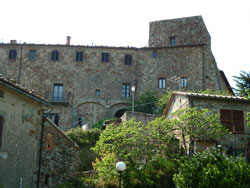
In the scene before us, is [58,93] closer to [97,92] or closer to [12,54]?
[97,92]

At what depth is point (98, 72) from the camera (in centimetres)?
3731

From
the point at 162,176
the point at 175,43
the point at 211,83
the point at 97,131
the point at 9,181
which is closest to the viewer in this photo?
the point at 9,181

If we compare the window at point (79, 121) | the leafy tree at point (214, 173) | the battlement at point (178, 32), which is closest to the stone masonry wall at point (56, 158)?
the leafy tree at point (214, 173)

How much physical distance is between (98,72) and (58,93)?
407cm

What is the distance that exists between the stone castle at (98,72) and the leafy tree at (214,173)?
67.2 ft

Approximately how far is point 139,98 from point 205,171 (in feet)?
70.2

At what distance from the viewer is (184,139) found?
20109 millimetres

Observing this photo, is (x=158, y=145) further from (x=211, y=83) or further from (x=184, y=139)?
(x=211, y=83)

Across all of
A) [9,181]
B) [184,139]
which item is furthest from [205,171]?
[9,181]

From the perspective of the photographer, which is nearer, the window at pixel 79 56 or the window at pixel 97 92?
the window at pixel 97 92

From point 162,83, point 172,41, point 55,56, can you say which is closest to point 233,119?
point 162,83

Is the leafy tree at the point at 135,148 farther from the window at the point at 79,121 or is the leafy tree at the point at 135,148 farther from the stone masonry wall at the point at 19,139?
the window at the point at 79,121

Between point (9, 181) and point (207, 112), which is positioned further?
point (207, 112)

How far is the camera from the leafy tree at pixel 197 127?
2003cm
